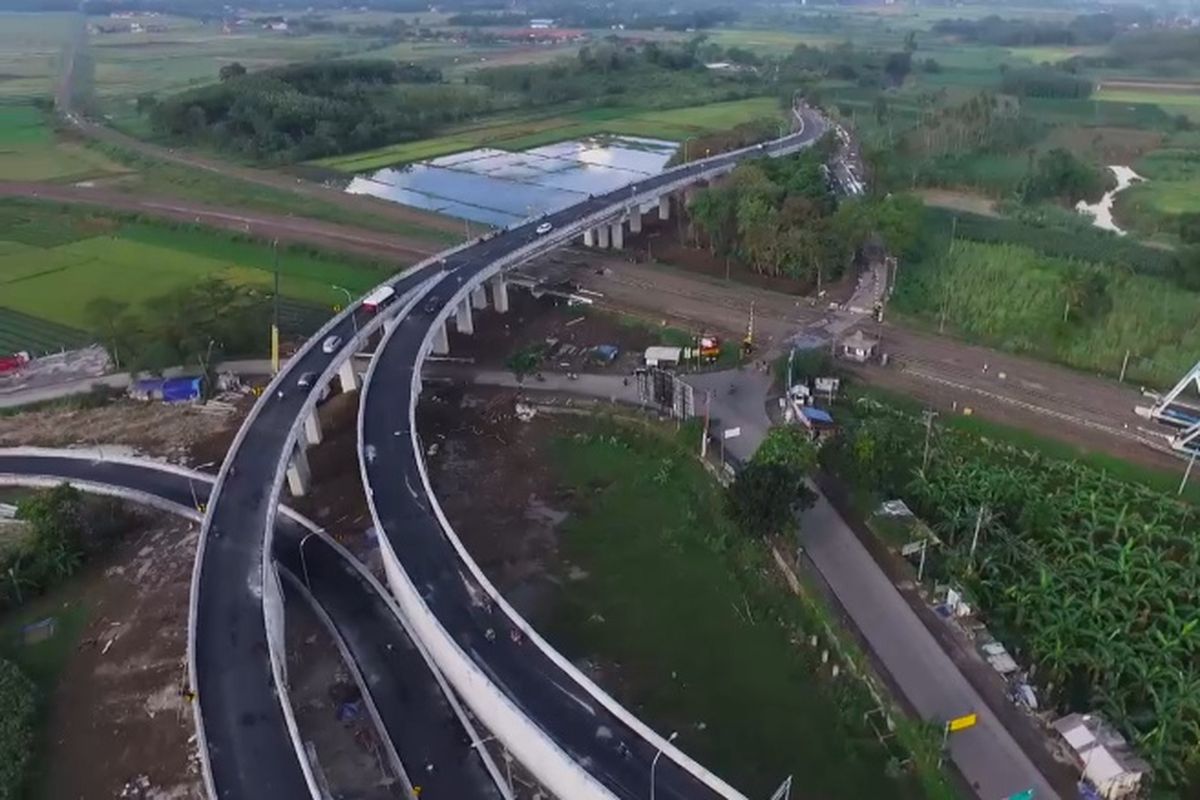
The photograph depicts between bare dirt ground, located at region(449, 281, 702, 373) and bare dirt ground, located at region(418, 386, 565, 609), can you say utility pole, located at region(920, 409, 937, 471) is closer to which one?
bare dirt ground, located at region(449, 281, 702, 373)

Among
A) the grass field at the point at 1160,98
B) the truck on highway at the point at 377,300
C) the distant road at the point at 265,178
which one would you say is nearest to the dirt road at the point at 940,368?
the truck on highway at the point at 377,300

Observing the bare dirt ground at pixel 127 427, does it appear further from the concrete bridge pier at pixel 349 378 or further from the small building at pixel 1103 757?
the small building at pixel 1103 757

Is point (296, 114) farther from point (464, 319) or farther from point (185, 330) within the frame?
point (464, 319)

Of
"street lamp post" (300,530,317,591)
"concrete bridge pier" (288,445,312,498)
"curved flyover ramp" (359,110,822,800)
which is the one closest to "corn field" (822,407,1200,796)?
"curved flyover ramp" (359,110,822,800)

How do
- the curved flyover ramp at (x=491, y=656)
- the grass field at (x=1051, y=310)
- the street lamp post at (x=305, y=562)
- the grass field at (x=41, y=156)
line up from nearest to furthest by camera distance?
the curved flyover ramp at (x=491, y=656) → the street lamp post at (x=305, y=562) → the grass field at (x=1051, y=310) → the grass field at (x=41, y=156)

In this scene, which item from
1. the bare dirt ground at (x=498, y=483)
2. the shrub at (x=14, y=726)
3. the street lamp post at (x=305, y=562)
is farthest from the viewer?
the bare dirt ground at (x=498, y=483)

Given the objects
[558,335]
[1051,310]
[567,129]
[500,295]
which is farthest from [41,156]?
[1051,310]
